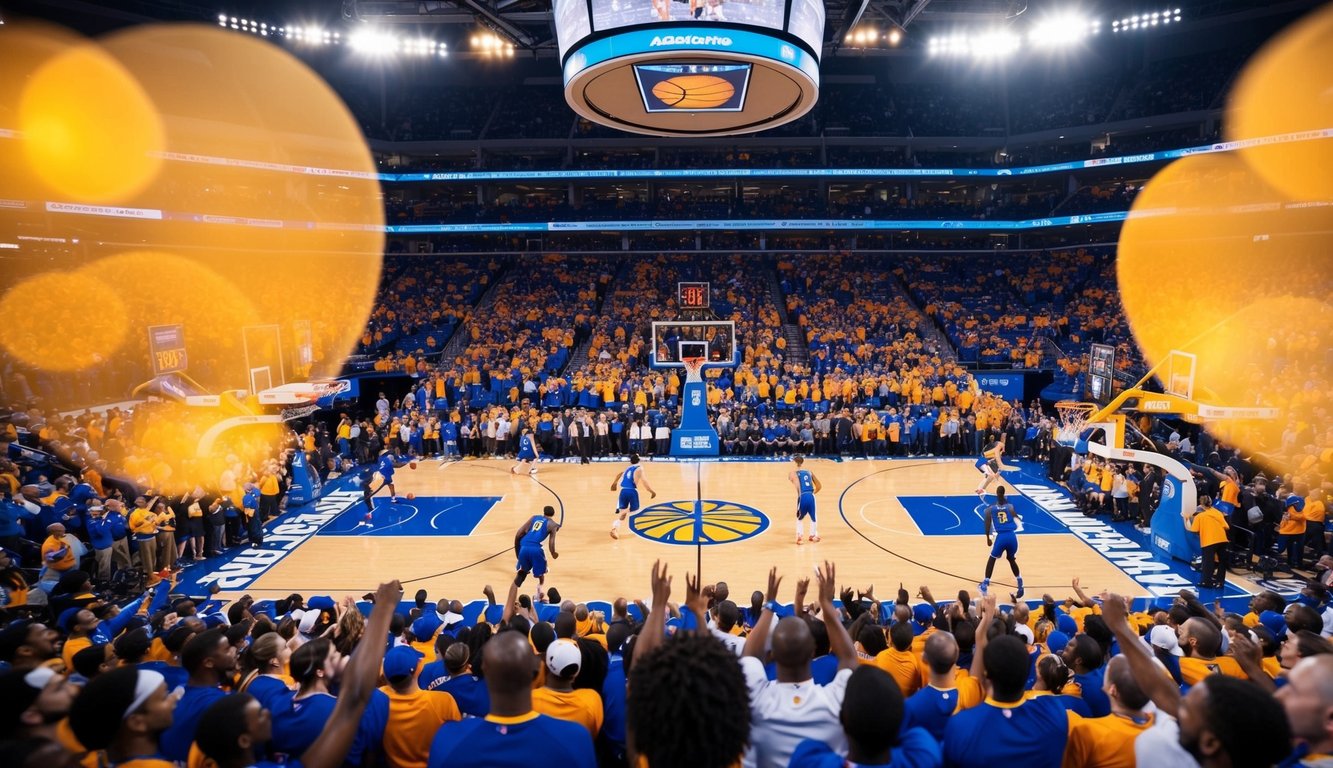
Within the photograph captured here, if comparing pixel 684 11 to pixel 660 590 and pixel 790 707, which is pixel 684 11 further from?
pixel 790 707

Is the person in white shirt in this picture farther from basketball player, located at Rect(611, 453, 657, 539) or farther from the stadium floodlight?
the stadium floodlight

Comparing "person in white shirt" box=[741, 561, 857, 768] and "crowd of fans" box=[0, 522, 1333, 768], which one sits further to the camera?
"person in white shirt" box=[741, 561, 857, 768]

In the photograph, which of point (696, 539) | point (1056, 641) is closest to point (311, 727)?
point (1056, 641)

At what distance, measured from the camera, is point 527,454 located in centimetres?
2117

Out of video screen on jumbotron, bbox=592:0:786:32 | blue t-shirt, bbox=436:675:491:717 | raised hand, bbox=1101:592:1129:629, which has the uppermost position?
video screen on jumbotron, bbox=592:0:786:32

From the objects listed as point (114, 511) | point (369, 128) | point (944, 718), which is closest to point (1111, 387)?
point (944, 718)

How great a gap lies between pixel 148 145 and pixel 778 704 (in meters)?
37.5

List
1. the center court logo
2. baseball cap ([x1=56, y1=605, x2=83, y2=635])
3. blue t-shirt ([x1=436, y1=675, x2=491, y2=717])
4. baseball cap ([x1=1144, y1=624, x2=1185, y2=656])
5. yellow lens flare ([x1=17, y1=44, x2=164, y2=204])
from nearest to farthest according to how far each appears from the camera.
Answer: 1. blue t-shirt ([x1=436, y1=675, x2=491, y2=717])
2. baseball cap ([x1=1144, y1=624, x2=1185, y2=656])
3. baseball cap ([x1=56, y1=605, x2=83, y2=635])
4. the center court logo
5. yellow lens flare ([x1=17, y1=44, x2=164, y2=204])

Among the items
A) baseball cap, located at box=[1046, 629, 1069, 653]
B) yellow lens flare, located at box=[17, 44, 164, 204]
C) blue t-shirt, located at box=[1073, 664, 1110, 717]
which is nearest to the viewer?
blue t-shirt, located at box=[1073, 664, 1110, 717]

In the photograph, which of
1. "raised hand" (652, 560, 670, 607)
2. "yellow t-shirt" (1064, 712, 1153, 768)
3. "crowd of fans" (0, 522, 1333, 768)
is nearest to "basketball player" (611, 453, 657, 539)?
"crowd of fans" (0, 522, 1333, 768)

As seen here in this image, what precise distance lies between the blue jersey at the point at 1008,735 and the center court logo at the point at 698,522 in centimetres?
1125

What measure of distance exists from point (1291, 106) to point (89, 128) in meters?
50.4

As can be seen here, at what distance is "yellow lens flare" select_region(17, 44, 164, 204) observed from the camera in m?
28.1

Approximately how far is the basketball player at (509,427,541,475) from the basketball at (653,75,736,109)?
11823 mm
